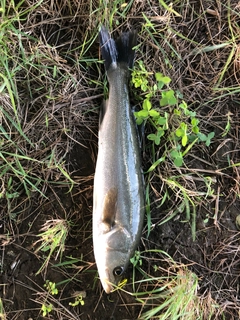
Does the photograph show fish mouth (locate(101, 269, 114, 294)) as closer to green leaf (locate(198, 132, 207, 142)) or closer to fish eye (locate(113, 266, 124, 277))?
fish eye (locate(113, 266, 124, 277))

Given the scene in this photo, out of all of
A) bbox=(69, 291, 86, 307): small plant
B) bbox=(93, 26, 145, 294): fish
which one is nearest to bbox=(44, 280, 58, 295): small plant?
bbox=(69, 291, 86, 307): small plant

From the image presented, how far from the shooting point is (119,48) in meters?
2.75

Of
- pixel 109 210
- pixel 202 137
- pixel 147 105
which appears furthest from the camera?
pixel 202 137

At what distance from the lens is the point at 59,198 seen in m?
2.79

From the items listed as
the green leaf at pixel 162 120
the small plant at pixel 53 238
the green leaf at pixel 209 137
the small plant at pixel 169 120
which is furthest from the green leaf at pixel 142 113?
the small plant at pixel 53 238

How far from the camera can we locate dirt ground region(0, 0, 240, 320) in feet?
9.03

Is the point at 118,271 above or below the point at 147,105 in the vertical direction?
below

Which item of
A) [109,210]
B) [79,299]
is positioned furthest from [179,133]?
[79,299]

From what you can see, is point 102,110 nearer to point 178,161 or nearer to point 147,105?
point 147,105

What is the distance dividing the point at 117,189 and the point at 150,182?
327 millimetres

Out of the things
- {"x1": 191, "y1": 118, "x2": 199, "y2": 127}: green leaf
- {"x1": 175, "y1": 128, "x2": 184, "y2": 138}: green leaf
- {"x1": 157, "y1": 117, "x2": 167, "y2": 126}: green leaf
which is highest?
{"x1": 157, "y1": 117, "x2": 167, "y2": 126}: green leaf

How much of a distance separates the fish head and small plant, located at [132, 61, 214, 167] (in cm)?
62

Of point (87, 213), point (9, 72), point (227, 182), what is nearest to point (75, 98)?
point (9, 72)

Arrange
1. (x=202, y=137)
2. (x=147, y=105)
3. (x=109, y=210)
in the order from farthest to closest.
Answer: (x=202, y=137) < (x=147, y=105) < (x=109, y=210)
